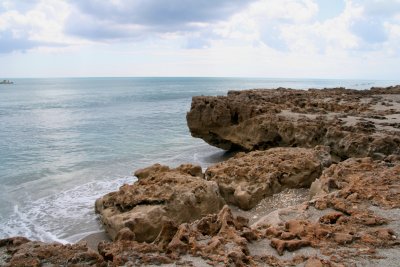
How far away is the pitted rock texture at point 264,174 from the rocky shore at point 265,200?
0.04m

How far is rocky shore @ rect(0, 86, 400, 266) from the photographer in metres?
6.46

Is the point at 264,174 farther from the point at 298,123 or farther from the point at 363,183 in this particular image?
the point at 298,123

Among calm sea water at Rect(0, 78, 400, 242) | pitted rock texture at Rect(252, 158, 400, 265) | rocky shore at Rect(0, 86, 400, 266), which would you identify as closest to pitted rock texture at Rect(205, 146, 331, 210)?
rocky shore at Rect(0, 86, 400, 266)

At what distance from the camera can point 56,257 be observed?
20.5ft

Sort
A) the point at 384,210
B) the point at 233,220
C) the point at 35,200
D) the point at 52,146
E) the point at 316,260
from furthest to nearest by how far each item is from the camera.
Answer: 1. the point at 52,146
2. the point at 35,200
3. the point at 384,210
4. the point at 233,220
5. the point at 316,260

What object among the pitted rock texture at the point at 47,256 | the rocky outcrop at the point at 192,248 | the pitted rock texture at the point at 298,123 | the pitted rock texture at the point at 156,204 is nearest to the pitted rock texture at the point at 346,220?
the rocky outcrop at the point at 192,248

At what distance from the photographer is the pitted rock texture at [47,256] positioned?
6.06 meters

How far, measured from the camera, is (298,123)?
18.5 metres

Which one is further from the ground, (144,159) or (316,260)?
(316,260)

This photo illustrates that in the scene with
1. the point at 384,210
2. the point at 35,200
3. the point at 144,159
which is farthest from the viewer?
the point at 144,159

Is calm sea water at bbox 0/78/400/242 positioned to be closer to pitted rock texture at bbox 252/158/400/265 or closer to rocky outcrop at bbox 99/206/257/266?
rocky outcrop at bbox 99/206/257/266

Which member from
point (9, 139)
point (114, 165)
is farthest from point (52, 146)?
point (114, 165)

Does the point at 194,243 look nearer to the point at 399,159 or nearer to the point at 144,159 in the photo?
the point at 399,159

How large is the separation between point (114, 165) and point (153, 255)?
17162mm
